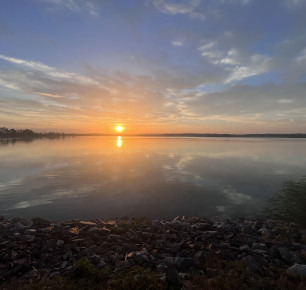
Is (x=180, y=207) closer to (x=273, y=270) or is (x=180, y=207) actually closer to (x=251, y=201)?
(x=251, y=201)

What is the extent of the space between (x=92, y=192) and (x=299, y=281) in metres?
23.5

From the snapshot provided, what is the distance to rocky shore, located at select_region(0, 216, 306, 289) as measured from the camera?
9.18 meters

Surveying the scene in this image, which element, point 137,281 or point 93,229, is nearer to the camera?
point 137,281

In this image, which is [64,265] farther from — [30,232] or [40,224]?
[40,224]

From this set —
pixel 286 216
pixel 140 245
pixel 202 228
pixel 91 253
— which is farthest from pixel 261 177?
pixel 91 253

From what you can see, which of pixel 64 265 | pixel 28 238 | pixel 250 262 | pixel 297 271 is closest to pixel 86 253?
pixel 64 265

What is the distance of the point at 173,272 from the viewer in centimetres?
930

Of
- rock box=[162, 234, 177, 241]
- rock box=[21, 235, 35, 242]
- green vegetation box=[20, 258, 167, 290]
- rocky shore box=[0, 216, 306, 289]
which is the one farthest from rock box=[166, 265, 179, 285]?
rock box=[21, 235, 35, 242]

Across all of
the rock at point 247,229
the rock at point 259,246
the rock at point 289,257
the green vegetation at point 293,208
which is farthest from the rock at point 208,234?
the green vegetation at point 293,208

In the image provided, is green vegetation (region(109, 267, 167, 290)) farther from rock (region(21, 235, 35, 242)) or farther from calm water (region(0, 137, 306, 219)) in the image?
calm water (region(0, 137, 306, 219))

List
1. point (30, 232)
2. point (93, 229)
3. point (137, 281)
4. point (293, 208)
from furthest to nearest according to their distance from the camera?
point (293, 208) → point (93, 229) → point (30, 232) → point (137, 281)

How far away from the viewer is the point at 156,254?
1177 cm

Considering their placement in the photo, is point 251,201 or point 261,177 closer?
A: point 251,201

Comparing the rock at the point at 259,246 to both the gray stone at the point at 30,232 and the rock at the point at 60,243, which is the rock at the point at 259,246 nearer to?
the rock at the point at 60,243
